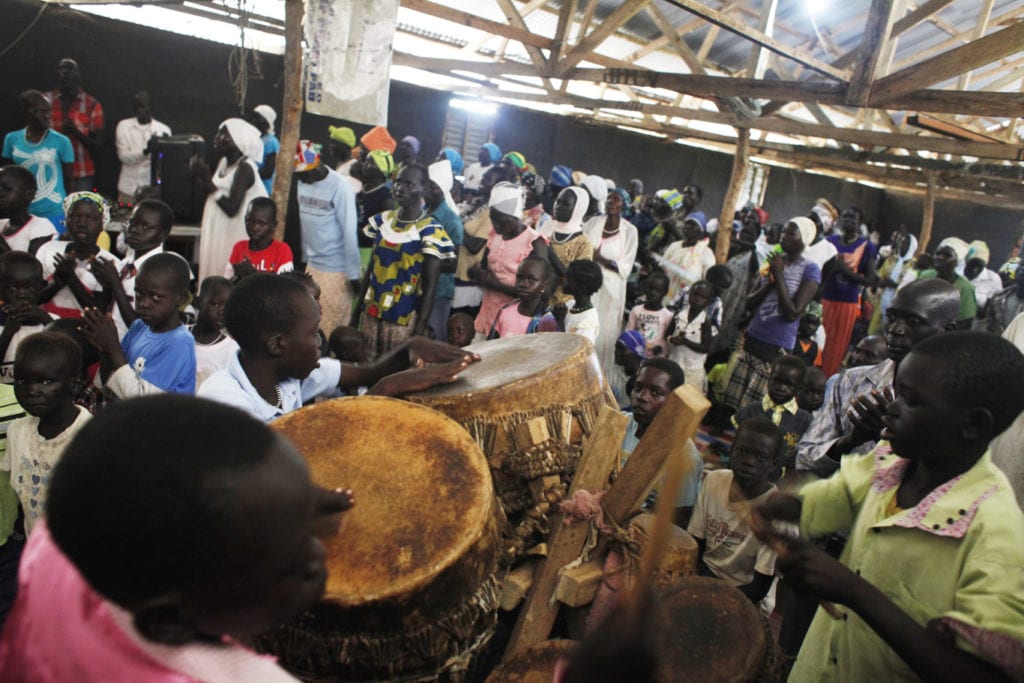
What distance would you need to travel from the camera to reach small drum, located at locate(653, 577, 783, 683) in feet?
5.00

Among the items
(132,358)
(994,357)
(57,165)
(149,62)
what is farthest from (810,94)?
(149,62)

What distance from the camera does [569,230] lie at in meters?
5.57

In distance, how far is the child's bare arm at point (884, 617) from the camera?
1.13 metres

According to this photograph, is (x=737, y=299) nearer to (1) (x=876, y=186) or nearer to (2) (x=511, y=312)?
(2) (x=511, y=312)

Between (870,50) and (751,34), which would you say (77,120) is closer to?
(751,34)

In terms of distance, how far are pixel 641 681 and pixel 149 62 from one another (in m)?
10.6

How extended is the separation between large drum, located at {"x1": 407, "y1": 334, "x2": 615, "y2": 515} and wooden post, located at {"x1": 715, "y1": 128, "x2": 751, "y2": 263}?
568cm

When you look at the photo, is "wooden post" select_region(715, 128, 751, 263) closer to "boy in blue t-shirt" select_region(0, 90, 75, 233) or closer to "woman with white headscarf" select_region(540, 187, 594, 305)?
"woman with white headscarf" select_region(540, 187, 594, 305)

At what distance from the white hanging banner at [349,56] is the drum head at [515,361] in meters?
2.31

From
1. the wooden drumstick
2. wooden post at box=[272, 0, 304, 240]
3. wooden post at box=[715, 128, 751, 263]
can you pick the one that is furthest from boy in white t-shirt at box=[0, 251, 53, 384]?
wooden post at box=[715, 128, 751, 263]

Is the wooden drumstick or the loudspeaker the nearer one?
the wooden drumstick

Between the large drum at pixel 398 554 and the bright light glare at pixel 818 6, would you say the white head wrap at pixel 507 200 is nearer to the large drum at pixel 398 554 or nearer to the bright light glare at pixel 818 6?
the large drum at pixel 398 554

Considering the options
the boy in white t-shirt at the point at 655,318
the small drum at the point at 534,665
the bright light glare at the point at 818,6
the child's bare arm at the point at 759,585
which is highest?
the bright light glare at the point at 818,6

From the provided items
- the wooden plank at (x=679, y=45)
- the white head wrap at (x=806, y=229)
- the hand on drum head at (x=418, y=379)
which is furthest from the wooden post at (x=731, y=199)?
the hand on drum head at (x=418, y=379)
